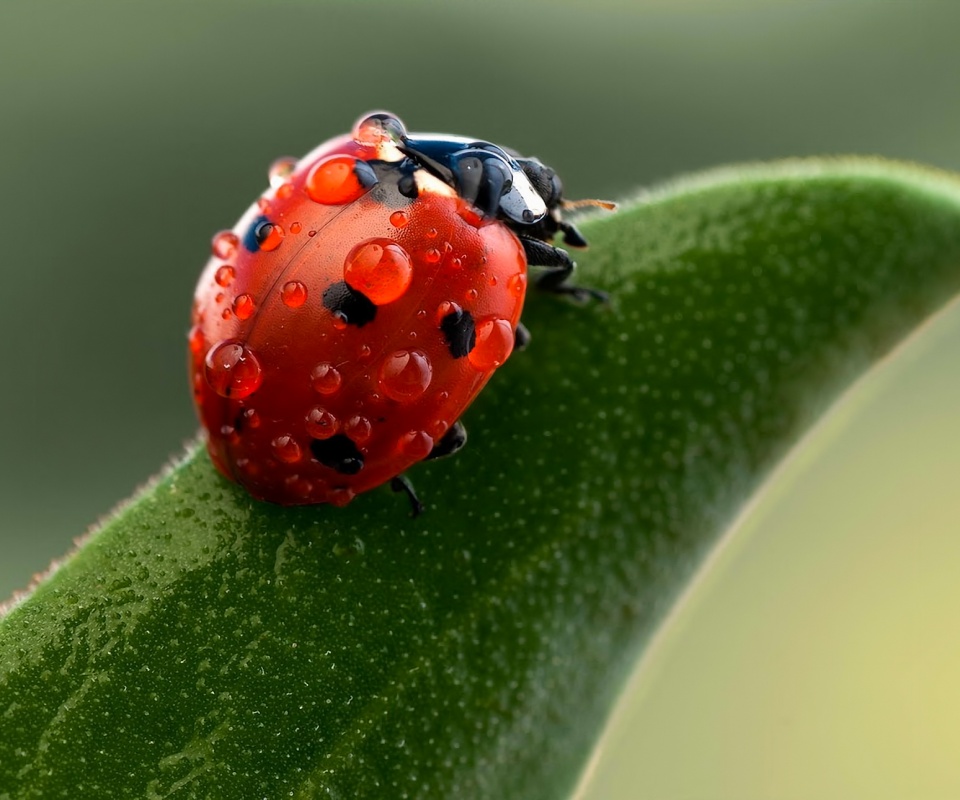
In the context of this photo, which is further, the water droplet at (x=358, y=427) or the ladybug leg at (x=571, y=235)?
the ladybug leg at (x=571, y=235)

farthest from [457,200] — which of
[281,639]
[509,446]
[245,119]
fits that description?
[245,119]

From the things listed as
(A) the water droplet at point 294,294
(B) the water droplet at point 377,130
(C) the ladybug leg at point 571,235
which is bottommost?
(A) the water droplet at point 294,294

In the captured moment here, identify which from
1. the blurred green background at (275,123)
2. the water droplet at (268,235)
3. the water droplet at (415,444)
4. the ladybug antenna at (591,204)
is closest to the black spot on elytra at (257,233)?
the water droplet at (268,235)

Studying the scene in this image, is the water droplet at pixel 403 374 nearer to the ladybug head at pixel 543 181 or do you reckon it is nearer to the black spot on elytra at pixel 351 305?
the black spot on elytra at pixel 351 305

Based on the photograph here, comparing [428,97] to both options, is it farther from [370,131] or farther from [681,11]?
[370,131]

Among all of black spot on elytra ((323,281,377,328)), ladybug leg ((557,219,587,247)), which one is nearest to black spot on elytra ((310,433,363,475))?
black spot on elytra ((323,281,377,328))

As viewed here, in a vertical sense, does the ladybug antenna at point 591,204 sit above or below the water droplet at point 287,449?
above

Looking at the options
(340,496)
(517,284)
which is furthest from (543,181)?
(340,496)
